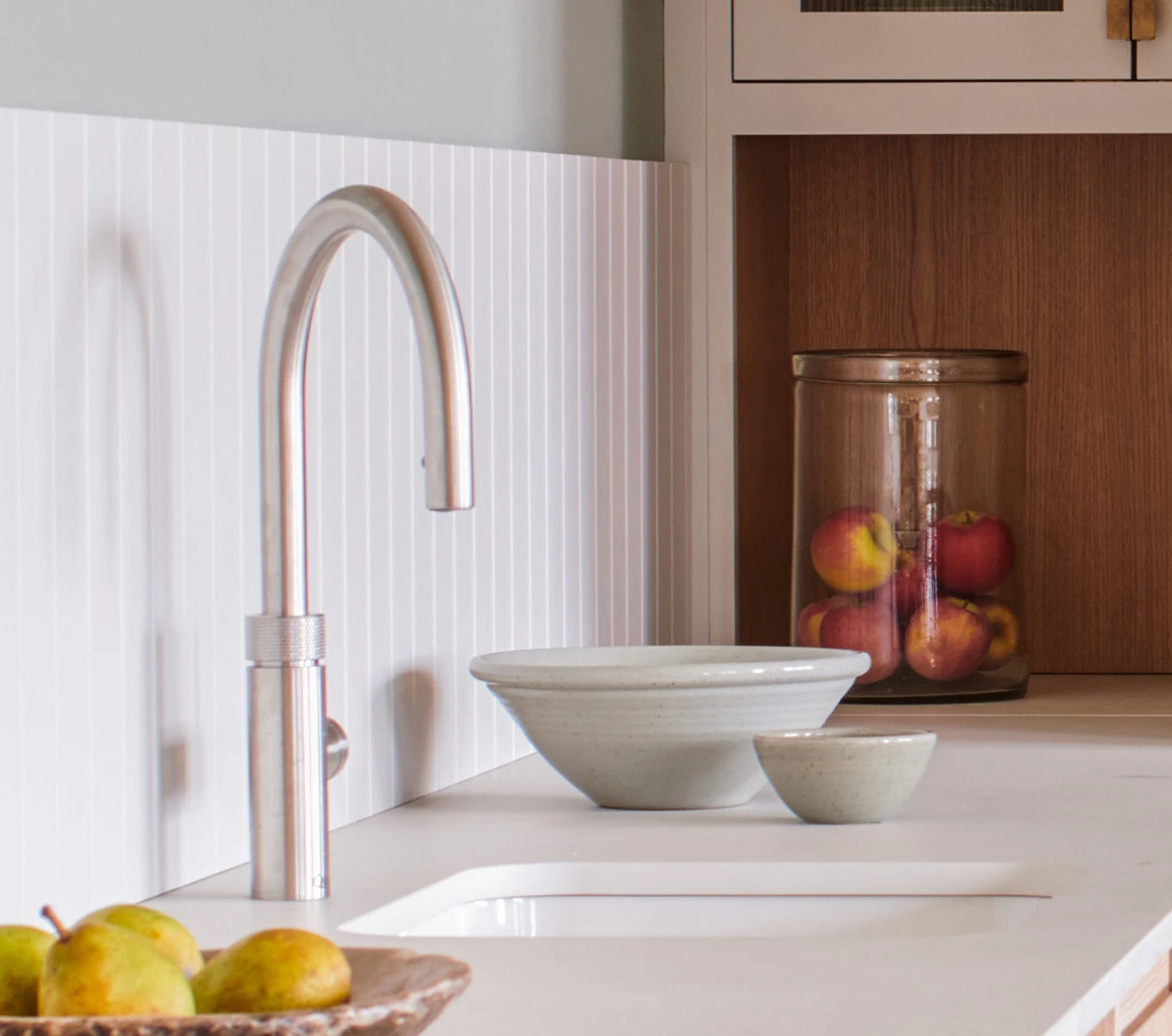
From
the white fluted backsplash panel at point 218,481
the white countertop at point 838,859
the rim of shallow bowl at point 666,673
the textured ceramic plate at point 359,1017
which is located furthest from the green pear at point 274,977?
the rim of shallow bowl at point 666,673

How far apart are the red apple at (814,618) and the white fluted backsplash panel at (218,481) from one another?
0.80 feet

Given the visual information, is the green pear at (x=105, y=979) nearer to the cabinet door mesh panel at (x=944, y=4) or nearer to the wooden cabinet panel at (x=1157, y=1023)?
the wooden cabinet panel at (x=1157, y=1023)

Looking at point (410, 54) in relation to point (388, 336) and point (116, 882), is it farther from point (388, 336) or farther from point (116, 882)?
point (116, 882)

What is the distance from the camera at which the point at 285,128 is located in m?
1.25

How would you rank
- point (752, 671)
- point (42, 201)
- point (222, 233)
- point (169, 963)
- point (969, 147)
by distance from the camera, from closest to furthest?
point (169, 963), point (42, 201), point (222, 233), point (752, 671), point (969, 147)

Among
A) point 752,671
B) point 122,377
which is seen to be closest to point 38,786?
point 122,377

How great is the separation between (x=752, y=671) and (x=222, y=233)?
16.3 inches

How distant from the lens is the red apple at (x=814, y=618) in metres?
1.78

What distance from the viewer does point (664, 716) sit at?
4.07ft

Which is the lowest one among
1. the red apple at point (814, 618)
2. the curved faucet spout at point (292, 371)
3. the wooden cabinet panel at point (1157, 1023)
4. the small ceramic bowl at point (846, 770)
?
the wooden cabinet panel at point (1157, 1023)

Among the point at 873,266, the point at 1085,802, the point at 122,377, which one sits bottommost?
the point at 1085,802

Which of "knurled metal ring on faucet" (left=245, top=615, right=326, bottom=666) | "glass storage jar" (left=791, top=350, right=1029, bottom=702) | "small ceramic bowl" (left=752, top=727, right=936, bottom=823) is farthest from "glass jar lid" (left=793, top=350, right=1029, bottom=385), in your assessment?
"knurled metal ring on faucet" (left=245, top=615, right=326, bottom=666)

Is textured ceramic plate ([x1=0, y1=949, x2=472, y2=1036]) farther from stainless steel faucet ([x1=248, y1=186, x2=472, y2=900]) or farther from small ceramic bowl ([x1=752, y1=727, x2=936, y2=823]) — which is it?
small ceramic bowl ([x1=752, y1=727, x2=936, y2=823])

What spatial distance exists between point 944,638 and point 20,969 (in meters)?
1.23
